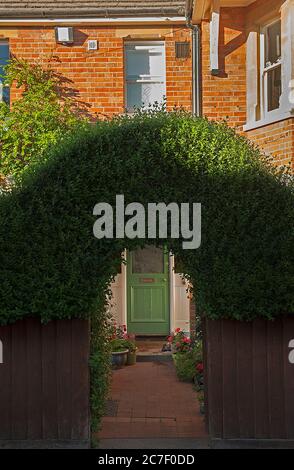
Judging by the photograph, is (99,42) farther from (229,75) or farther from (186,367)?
(186,367)

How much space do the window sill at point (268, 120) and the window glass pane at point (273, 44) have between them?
110 centimetres

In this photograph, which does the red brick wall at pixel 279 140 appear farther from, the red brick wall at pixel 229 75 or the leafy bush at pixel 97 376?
the leafy bush at pixel 97 376

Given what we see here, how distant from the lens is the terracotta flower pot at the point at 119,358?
11516mm

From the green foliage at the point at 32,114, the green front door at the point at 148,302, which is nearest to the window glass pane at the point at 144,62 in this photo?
the green foliage at the point at 32,114

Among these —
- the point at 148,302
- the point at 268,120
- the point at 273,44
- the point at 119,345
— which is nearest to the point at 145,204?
the point at 268,120

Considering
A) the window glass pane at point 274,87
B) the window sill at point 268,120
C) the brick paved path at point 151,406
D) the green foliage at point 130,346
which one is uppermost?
the window glass pane at point 274,87

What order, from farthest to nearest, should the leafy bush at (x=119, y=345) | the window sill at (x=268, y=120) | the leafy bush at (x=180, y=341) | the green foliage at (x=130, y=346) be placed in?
1. the green foliage at (x=130, y=346)
2. the leafy bush at (x=119, y=345)
3. the leafy bush at (x=180, y=341)
4. the window sill at (x=268, y=120)

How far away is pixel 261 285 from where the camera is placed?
20.6 ft

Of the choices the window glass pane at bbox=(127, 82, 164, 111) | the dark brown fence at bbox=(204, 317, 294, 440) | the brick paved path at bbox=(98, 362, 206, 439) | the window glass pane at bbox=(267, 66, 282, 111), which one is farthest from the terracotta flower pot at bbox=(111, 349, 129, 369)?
the window glass pane at bbox=(267, 66, 282, 111)

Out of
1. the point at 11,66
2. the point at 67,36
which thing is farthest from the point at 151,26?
the point at 11,66

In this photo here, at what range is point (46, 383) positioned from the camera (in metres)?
6.51

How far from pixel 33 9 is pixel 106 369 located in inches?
290

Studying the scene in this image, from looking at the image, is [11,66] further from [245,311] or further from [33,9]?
[245,311]

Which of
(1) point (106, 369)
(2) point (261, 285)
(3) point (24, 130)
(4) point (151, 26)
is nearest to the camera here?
(2) point (261, 285)
